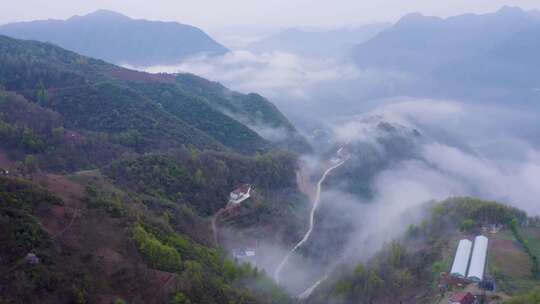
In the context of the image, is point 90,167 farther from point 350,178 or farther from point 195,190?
point 350,178

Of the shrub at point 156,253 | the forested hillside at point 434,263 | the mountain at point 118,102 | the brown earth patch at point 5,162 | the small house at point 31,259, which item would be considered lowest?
the forested hillside at point 434,263

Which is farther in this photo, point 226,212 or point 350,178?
point 350,178

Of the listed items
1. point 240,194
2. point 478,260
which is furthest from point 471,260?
point 240,194

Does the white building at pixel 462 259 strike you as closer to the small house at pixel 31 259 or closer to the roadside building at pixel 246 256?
the roadside building at pixel 246 256

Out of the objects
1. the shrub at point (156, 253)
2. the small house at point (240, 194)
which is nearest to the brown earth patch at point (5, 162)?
the shrub at point (156, 253)

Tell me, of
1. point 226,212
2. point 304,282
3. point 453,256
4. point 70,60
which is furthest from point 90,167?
point 70,60

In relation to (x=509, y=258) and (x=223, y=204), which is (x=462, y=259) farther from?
(x=223, y=204)
